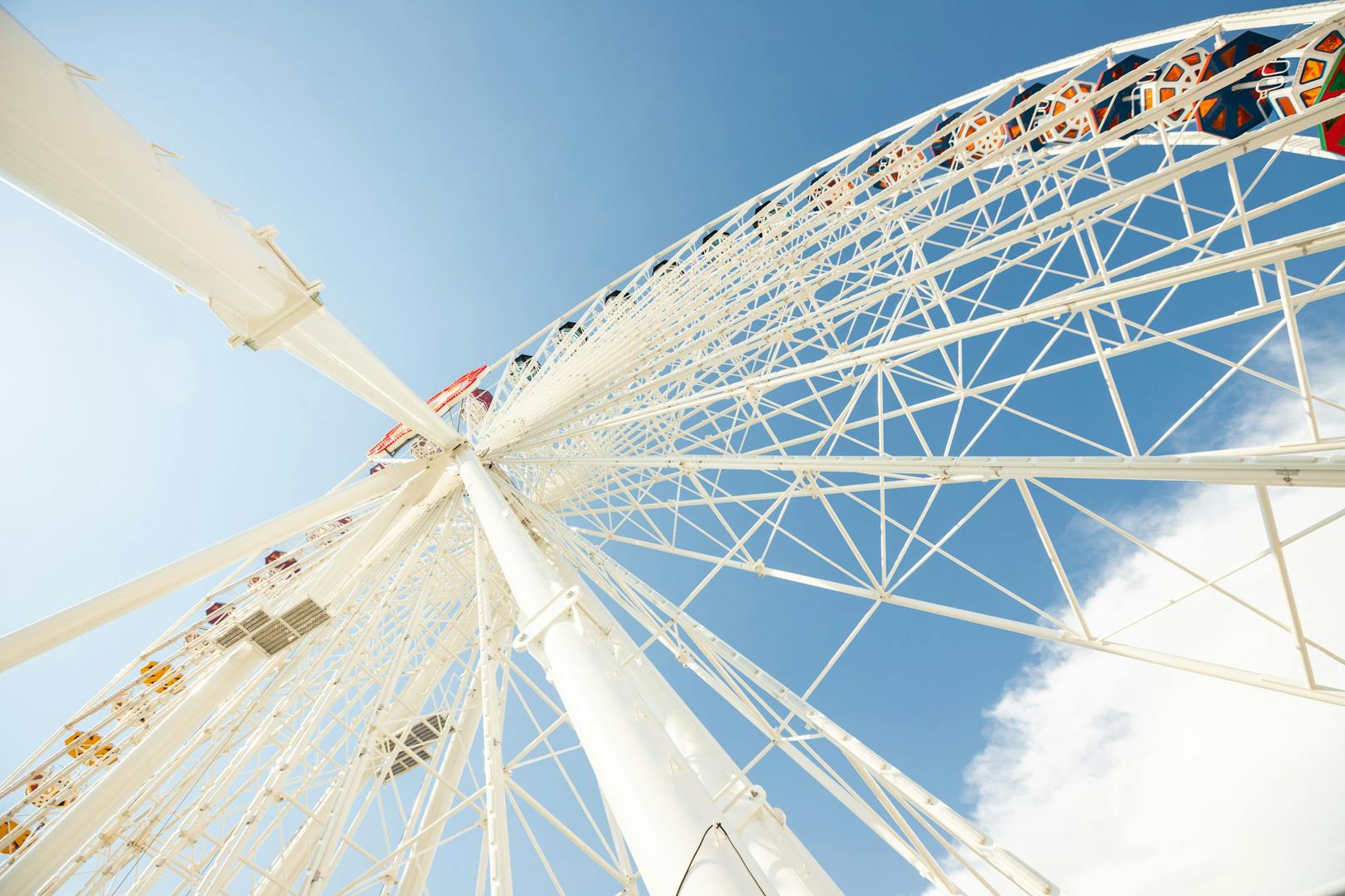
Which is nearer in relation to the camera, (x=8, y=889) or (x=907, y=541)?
(x=8, y=889)

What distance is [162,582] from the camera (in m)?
6.58

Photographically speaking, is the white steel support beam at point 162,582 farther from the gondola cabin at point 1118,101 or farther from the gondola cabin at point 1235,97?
the gondola cabin at point 1118,101

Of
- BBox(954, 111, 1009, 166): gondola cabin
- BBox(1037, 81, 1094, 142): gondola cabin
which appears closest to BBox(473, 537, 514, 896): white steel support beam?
BBox(954, 111, 1009, 166): gondola cabin

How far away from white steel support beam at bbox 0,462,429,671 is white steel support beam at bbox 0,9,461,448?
345cm

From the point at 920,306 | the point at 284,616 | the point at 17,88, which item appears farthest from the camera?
the point at 284,616

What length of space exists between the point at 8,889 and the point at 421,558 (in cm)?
867

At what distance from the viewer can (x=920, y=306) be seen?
688 cm

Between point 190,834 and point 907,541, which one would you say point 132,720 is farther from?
point 907,541

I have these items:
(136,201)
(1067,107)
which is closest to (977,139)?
(1067,107)

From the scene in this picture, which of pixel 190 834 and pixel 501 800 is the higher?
pixel 190 834

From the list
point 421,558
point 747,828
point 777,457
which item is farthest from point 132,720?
point 777,457

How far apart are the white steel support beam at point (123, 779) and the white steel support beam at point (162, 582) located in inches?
85.8

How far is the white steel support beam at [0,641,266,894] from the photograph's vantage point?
5.85 meters

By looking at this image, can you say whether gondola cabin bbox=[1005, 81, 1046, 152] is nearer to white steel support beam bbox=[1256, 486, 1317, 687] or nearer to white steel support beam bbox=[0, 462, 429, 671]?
white steel support beam bbox=[1256, 486, 1317, 687]
